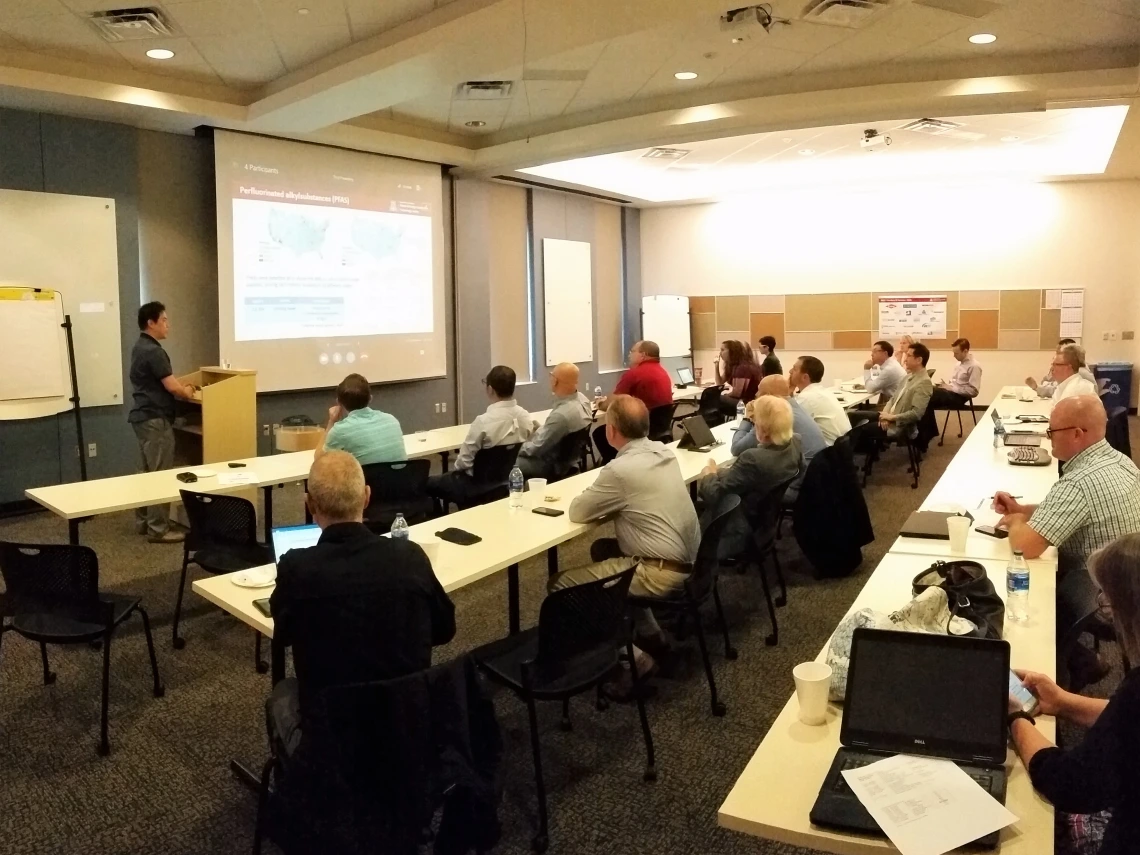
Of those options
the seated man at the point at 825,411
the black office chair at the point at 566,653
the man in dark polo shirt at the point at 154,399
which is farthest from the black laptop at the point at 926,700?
the man in dark polo shirt at the point at 154,399

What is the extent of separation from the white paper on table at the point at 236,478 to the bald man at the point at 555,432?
1.67 metres

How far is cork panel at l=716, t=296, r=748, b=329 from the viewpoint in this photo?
42.7ft

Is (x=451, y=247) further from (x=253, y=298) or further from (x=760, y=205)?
(x=760, y=205)

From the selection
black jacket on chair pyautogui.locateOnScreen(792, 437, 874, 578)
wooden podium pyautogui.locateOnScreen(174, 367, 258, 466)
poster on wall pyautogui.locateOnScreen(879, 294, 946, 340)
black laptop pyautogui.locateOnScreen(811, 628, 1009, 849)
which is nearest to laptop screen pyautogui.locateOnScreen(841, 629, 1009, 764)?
black laptop pyautogui.locateOnScreen(811, 628, 1009, 849)

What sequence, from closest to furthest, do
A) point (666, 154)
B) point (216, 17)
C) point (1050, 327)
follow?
point (216, 17)
point (666, 154)
point (1050, 327)

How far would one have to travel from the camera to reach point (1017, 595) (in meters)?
2.53

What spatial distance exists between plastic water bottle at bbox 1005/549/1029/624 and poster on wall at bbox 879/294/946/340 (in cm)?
1019

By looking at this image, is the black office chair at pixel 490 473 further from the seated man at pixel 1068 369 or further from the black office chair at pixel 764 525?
the seated man at pixel 1068 369

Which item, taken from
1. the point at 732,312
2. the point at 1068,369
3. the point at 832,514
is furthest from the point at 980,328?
the point at 832,514

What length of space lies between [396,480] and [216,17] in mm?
3073

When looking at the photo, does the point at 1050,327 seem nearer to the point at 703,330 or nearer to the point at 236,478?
the point at 703,330

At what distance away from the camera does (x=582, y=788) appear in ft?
9.70

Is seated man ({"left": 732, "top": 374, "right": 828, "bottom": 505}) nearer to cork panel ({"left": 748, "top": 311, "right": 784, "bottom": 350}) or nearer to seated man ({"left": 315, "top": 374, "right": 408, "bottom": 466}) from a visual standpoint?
seated man ({"left": 315, "top": 374, "right": 408, "bottom": 466})

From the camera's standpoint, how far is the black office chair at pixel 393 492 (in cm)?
456
